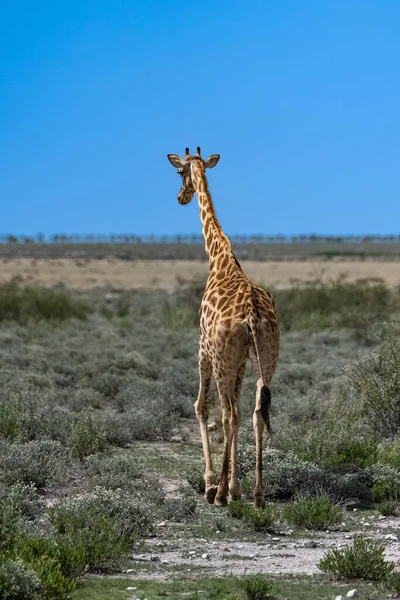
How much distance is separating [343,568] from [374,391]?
5769mm

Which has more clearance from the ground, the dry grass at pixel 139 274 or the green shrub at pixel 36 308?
the green shrub at pixel 36 308

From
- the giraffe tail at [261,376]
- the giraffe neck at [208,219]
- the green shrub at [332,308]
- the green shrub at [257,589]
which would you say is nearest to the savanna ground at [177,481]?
the green shrub at [257,589]

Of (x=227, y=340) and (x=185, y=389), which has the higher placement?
(x=227, y=340)

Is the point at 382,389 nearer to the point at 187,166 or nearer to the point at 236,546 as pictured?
the point at 187,166

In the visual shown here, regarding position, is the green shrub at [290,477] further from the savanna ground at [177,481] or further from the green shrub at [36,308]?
the green shrub at [36,308]

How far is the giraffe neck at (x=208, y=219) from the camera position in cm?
1191

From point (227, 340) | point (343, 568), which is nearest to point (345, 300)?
point (227, 340)

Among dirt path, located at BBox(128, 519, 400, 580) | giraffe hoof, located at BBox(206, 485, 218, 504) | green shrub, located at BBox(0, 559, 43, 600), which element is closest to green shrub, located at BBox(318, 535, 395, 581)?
dirt path, located at BBox(128, 519, 400, 580)

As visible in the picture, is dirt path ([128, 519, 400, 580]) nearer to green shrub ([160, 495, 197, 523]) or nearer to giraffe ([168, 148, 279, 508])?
green shrub ([160, 495, 197, 523])

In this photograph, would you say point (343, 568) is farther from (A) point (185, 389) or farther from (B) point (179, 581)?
(A) point (185, 389)

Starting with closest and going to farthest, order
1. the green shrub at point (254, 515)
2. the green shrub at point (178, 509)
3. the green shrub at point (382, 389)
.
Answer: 1. the green shrub at point (254, 515)
2. the green shrub at point (178, 509)
3. the green shrub at point (382, 389)

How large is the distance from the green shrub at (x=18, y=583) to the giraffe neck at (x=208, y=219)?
5577mm

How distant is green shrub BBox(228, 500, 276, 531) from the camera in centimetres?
913

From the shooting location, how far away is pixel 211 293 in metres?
11.1
